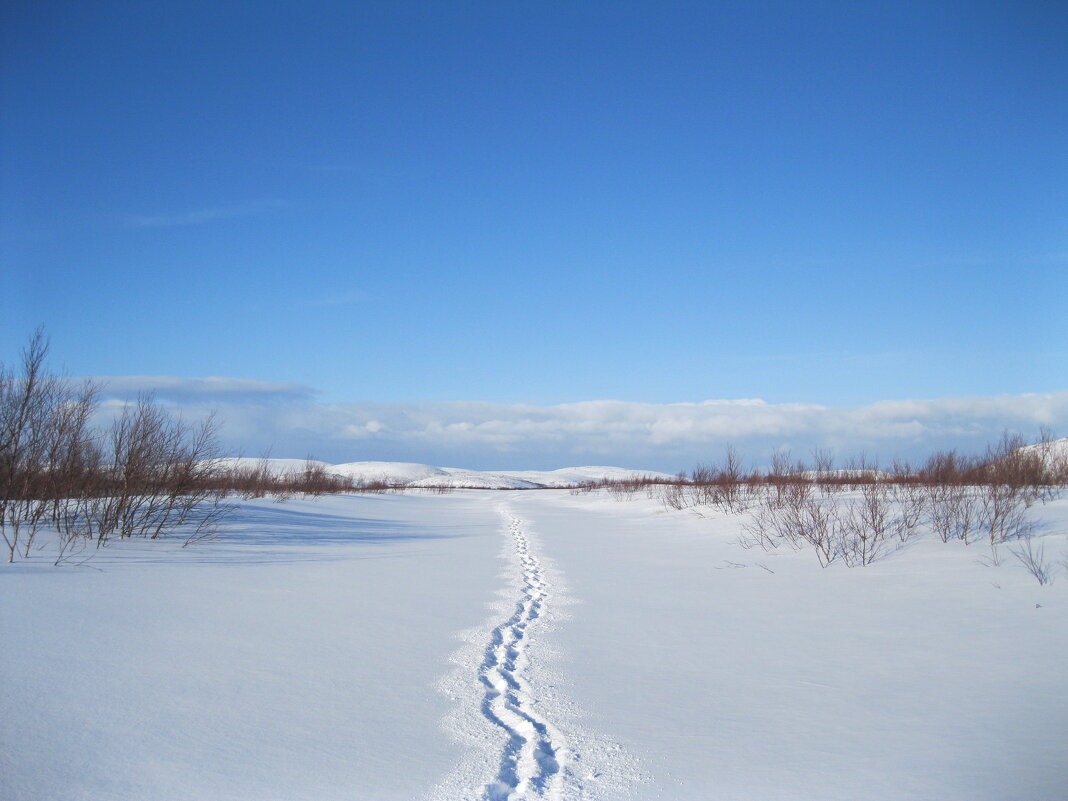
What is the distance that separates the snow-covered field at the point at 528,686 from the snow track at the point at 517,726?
0.06 feet

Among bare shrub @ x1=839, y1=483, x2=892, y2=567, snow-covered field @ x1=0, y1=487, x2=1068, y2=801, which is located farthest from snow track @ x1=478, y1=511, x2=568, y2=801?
bare shrub @ x1=839, y1=483, x2=892, y2=567

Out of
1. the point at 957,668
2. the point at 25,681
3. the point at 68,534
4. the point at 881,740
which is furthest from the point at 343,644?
the point at 68,534

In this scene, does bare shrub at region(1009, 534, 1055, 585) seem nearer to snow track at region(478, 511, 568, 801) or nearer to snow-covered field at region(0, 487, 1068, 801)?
snow-covered field at region(0, 487, 1068, 801)

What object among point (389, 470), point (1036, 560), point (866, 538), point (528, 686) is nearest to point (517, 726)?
point (528, 686)

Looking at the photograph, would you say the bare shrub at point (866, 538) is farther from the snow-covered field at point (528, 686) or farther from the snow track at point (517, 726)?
the snow track at point (517, 726)

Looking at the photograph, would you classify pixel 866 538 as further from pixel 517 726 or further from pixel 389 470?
pixel 389 470

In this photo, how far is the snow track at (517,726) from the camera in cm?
293

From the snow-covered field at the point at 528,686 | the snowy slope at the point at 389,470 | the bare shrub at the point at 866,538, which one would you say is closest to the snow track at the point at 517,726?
the snow-covered field at the point at 528,686

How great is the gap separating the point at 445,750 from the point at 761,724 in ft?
5.78

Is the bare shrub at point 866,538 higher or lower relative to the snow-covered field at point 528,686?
higher

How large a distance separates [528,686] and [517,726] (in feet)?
2.30

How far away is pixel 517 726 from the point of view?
365 centimetres

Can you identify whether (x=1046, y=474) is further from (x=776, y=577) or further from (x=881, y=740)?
(x=881, y=740)

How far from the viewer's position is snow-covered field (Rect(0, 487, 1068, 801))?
9.82ft
